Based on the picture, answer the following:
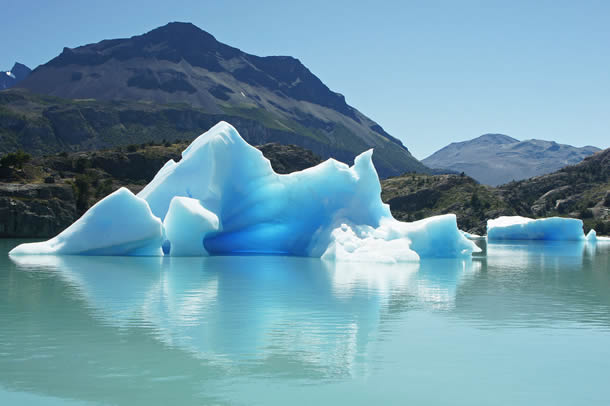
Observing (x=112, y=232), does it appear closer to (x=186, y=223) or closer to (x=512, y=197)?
(x=186, y=223)

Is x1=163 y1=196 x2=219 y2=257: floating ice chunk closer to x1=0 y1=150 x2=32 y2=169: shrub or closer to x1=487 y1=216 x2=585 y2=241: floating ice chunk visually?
x1=0 y1=150 x2=32 y2=169: shrub

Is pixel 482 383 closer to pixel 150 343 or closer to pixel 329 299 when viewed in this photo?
pixel 150 343

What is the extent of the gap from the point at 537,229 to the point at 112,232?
202 ft

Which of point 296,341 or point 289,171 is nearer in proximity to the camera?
point 296,341

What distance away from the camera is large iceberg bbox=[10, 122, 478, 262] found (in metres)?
29.0

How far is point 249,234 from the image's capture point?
3719cm

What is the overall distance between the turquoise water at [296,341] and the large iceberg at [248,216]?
719 cm

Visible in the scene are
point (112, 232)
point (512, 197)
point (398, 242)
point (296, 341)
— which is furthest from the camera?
point (512, 197)

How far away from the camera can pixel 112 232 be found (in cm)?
2892

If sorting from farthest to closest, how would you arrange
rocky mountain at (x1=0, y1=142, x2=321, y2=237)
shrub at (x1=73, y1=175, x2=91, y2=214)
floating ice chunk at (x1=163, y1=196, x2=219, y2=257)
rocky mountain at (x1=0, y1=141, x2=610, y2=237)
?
shrub at (x1=73, y1=175, x2=91, y2=214) → rocky mountain at (x1=0, y1=141, x2=610, y2=237) → rocky mountain at (x1=0, y1=142, x2=321, y2=237) → floating ice chunk at (x1=163, y1=196, x2=219, y2=257)

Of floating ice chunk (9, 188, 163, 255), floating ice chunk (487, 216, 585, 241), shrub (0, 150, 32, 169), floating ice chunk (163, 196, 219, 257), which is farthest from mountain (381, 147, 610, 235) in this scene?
floating ice chunk (9, 188, 163, 255)

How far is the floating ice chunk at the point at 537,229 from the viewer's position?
74.8 m

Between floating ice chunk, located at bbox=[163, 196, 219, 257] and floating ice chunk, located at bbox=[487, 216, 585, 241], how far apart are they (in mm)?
55279

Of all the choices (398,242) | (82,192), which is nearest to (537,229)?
(398,242)
